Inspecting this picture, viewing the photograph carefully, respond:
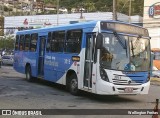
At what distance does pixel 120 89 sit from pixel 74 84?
251 centimetres

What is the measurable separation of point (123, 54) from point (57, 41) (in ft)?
14.7

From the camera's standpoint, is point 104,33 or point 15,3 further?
point 15,3

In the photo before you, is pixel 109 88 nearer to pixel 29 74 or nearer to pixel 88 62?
pixel 88 62

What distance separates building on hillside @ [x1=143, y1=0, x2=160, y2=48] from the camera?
4270 cm

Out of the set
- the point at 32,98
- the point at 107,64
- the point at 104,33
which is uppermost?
the point at 104,33

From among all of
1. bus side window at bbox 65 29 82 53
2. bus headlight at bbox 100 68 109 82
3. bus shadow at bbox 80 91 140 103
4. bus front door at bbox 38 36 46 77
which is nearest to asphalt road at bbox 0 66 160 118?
bus shadow at bbox 80 91 140 103

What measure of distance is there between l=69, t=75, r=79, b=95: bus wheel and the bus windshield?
7.10 feet

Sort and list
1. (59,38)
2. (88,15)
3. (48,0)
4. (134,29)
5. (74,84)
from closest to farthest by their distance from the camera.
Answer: (134,29)
(74,84)
(59,38)
(88,15)
(48,0)

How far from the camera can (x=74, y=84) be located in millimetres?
15547

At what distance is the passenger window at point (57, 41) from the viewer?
55.9 ft

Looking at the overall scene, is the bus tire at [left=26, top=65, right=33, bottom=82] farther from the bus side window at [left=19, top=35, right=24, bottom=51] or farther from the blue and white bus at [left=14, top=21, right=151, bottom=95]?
the blue and white bus at [left=14, top=21, right=151, bottom=95]

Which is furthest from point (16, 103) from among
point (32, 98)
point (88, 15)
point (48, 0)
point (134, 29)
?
point (48, 0)

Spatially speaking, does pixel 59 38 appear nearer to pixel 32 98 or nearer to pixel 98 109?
pixel 32 98

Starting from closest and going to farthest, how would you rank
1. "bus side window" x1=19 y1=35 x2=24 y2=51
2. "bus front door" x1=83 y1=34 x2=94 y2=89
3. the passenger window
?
"bus front door" x1=83 y1=34 x2=94 y2=89 → the passenger window → "bus side window" x1=19 y1=35 x2=24 y2=51
